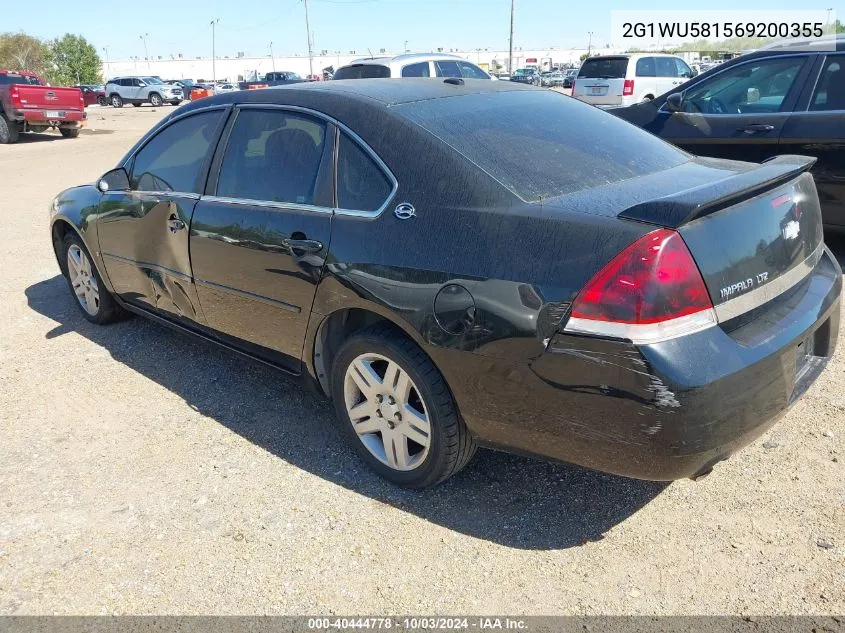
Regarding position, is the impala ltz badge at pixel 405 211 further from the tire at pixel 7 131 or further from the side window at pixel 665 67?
the tire at pixel 7 131

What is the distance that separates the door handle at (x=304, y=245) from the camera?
2.93 m

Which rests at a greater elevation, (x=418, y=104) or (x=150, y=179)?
(x=418, y=104)

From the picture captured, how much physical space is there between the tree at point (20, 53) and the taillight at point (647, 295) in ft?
219

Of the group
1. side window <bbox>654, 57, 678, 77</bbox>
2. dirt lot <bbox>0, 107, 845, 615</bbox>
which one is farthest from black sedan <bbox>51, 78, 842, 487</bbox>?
side window <bbox>654, 57, 678, 77</bbox>

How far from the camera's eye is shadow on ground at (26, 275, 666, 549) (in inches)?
108

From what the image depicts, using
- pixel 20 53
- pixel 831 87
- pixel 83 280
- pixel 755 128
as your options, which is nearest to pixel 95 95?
pixel 20 53

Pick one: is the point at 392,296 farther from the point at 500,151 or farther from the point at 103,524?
the point at 103,524

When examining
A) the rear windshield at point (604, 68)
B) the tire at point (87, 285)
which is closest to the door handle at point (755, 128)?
the tire at point (87, 285)

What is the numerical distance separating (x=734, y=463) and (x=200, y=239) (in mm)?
2746

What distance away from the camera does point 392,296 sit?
104 inches

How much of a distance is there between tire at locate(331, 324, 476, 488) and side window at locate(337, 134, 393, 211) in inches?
20.2

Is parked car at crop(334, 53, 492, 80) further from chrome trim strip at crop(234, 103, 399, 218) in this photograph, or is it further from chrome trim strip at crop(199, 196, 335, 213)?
chrome trim strip at crop(234, 103, 399, 218)

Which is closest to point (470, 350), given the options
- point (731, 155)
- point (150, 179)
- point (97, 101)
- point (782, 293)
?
point (782, 293)

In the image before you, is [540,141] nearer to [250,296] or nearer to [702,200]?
[702,200]
